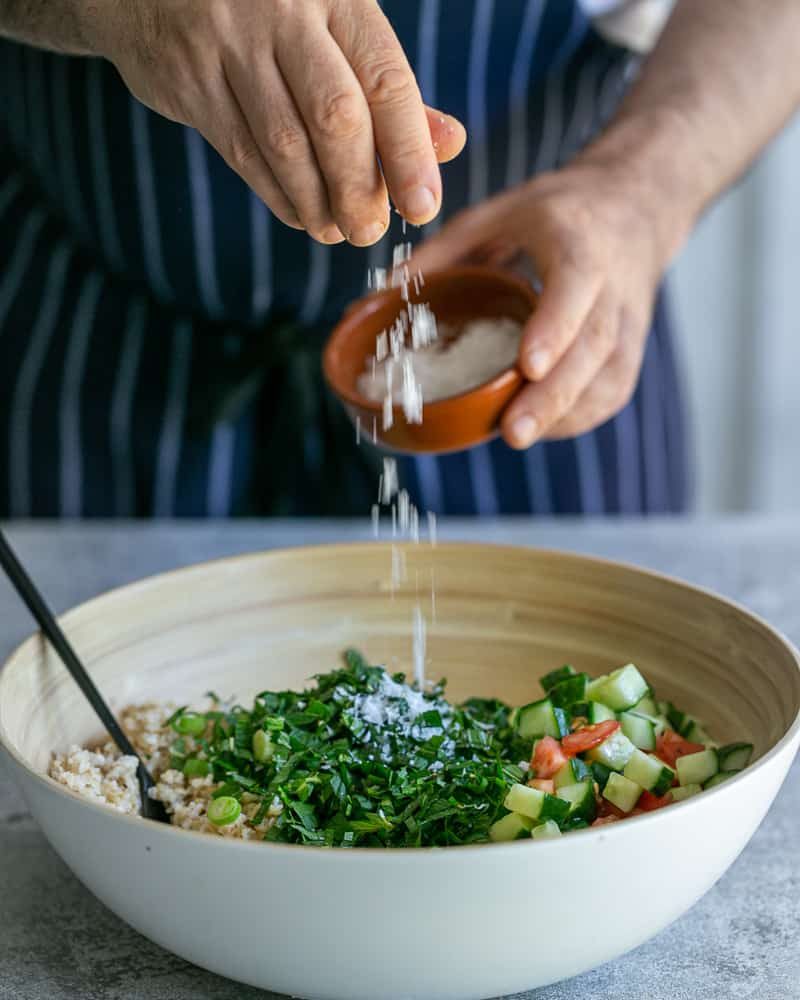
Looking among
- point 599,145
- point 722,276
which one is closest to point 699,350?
point 722,276

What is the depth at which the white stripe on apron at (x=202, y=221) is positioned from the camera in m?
1.57

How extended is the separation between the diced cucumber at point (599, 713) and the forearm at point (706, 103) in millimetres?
759

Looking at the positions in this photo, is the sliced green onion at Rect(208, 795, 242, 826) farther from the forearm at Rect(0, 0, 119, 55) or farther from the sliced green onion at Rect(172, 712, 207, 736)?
the forearm at Rect(0, 0, 119, 55)

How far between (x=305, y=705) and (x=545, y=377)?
452mm

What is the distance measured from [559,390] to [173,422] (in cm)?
76

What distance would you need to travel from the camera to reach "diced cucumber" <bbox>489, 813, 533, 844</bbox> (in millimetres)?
817

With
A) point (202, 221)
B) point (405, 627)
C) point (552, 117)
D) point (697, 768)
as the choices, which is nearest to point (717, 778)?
point (697, 768)

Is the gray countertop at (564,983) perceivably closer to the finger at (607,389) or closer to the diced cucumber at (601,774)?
the diced cucumber at (601,774)

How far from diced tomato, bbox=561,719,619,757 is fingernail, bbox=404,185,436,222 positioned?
0.40 meters

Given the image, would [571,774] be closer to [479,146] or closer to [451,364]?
[451,364]

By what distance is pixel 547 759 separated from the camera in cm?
92

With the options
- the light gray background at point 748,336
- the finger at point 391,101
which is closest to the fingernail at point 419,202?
the finger at point 391,101

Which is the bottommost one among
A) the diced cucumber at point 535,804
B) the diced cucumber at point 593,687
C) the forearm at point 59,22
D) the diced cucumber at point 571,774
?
the diced cucumber at point 593,687

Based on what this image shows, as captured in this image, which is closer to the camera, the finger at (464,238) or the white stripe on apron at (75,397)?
the finger at (464,238)
